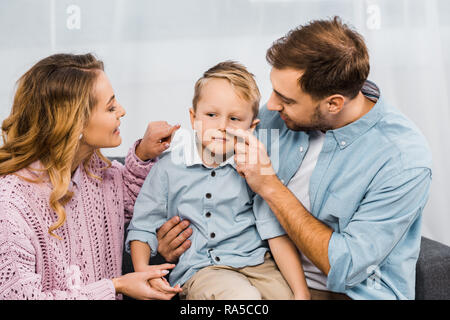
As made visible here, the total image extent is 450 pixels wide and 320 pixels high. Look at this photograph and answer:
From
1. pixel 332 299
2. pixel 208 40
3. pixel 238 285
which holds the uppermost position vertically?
pixel 208 40

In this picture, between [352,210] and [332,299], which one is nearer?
[352,210]

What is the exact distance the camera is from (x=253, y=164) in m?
1.41

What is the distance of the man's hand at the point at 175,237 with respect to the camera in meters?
1.50

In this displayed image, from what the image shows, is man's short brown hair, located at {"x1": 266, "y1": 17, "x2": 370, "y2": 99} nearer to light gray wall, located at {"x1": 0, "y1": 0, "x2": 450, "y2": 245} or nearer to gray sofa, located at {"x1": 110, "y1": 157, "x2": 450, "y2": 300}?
gray sofa, located at {"x1": 110, "y1": 157, "x2": 450, "y2": 300}

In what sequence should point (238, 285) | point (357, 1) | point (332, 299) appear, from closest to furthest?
point (238, 285), point (332, 299), point (357, 1)

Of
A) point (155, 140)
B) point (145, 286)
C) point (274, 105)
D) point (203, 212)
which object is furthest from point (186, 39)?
point (145, 286)

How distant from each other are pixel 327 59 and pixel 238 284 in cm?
65

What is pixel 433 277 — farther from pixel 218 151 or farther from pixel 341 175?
pixel 218 151

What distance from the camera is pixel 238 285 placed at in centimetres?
135

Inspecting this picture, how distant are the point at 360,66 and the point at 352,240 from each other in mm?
475

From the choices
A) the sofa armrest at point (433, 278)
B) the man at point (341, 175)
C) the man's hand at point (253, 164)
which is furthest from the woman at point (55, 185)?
the sofa armrest at point (433, 278)

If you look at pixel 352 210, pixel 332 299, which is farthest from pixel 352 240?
pixel 332 299

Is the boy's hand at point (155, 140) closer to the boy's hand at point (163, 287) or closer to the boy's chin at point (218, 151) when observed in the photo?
the boy's chin at point (218, 151)

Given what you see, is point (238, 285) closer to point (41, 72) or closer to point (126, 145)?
point (41, 72)
